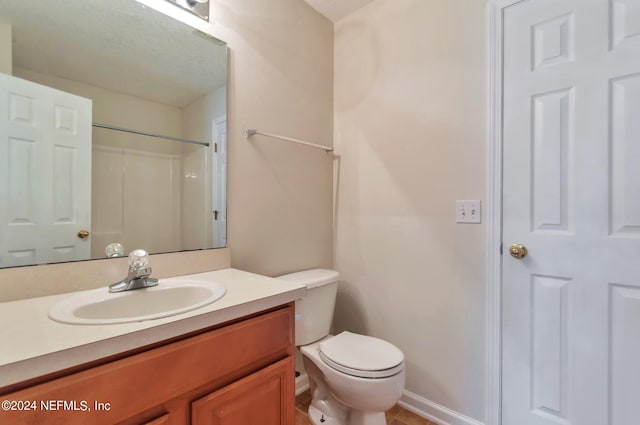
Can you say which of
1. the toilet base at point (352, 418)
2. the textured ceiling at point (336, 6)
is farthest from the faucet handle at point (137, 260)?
the textured ceiling at point (336, 6)

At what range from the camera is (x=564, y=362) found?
3.96ft

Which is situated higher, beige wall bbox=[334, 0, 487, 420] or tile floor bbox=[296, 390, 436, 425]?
beige wall bbox=[334, 0, 487, 420]

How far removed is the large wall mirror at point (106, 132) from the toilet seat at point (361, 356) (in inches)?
29.2

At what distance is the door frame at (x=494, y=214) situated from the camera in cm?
135

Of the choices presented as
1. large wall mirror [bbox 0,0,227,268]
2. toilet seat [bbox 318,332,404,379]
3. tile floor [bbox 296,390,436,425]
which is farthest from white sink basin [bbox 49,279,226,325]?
tile floor [bbox 296,390,436,425]

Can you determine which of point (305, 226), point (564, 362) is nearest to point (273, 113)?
point (305, 226)

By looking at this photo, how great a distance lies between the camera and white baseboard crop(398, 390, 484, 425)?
1452mm

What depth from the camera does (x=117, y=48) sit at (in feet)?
3.72

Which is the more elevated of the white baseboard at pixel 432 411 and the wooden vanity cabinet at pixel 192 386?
the wooden vanity cabinet at pixel 192 386

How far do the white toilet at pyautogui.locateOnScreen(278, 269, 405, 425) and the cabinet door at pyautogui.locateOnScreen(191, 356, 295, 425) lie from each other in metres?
0.35

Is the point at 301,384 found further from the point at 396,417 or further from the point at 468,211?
the point at 468,211

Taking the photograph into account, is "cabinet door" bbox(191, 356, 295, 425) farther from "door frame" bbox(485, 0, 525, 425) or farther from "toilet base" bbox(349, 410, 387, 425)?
"door frame" bbox(485, 0, 525, 425)

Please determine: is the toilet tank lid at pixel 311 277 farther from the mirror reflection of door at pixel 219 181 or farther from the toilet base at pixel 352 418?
the toilet base at pixel 352 418

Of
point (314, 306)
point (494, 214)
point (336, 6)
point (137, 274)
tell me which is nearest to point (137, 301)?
point (137, 274)
